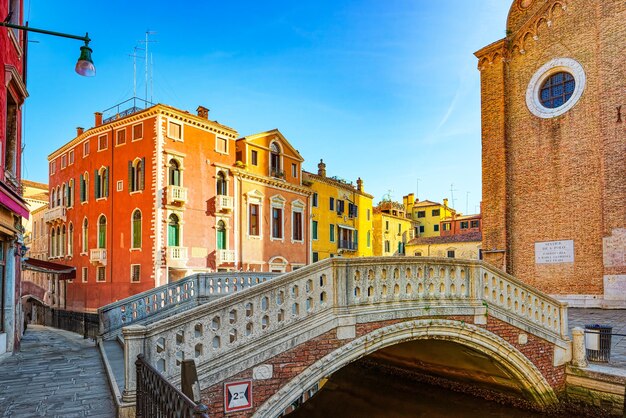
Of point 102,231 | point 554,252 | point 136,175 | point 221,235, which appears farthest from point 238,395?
point 102,231

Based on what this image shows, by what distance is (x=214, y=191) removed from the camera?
23.9 m

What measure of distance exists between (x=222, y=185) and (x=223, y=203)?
52.5 inches

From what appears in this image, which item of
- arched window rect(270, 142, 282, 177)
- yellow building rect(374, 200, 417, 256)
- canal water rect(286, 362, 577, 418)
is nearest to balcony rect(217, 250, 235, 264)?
arched window rect(270, 142, 282, 177)

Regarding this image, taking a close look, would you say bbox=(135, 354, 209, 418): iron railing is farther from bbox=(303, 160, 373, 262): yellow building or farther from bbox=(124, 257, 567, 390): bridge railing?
bbox=(303, 160, 373, 262): yellow building

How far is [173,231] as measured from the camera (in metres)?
22.0

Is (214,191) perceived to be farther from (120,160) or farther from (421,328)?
(421,328)

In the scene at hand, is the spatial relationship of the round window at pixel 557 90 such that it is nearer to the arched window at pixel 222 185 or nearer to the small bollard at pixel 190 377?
the arched window at pixel 222 185

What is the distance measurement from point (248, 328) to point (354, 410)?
20.8ft

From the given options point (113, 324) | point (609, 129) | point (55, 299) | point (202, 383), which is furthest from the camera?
point (55, 299)

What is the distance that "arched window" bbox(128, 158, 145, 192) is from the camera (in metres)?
22.1

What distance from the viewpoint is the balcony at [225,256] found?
2333 cm

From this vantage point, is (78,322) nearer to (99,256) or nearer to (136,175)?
(136,175)

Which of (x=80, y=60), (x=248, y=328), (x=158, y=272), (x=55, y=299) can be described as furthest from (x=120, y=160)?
(x=248, y=328)

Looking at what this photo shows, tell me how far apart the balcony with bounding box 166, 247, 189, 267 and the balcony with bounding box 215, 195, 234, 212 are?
9.48 ft
